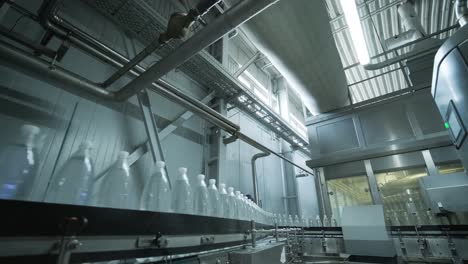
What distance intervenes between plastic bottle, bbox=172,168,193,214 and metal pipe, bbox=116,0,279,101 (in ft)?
1.93

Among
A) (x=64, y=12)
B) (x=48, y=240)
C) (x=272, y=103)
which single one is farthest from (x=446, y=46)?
(x=272, y=103)

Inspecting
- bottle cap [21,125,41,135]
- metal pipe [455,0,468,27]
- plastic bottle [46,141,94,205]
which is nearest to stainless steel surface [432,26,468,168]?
metal pipe [455,0,468,27]

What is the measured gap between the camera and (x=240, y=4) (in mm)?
906

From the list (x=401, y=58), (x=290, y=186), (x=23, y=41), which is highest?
(x=401, y=58)

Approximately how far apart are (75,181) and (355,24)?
2.08 m

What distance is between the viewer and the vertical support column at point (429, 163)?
238cm

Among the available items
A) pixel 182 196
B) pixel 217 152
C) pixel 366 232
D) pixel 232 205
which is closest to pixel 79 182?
pixel 182 196

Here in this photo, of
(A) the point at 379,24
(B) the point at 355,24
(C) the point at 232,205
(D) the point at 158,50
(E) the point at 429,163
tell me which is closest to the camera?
(C) the point at 232,205

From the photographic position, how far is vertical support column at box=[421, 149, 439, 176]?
7.82 ft

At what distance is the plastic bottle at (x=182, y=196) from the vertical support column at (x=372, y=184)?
8.72ft

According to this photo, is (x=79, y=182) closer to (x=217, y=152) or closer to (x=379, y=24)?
(x=217, y=152)

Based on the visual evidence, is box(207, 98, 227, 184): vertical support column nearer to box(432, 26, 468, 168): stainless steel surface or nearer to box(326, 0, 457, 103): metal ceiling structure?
box(326, 0, 457, 103): metal ceiling structure

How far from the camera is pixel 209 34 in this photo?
977 mm

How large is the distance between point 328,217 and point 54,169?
2996 mm
